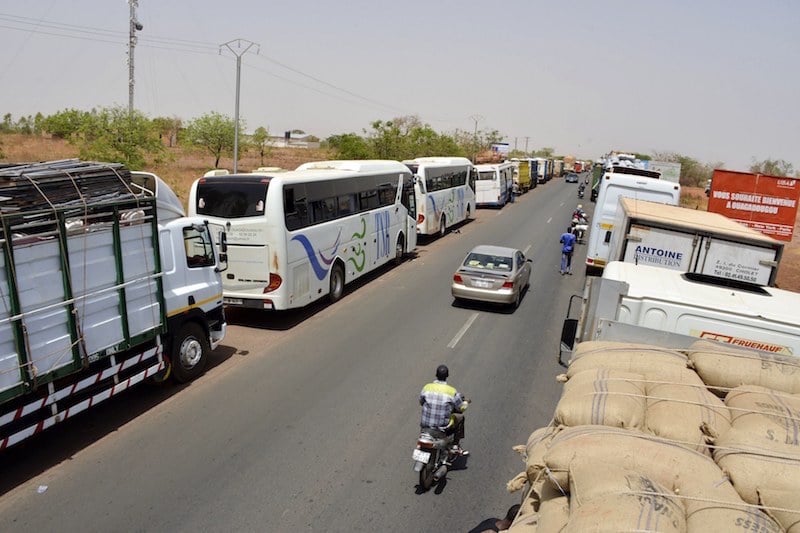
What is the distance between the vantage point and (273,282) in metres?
12.5

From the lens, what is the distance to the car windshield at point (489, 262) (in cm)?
1490

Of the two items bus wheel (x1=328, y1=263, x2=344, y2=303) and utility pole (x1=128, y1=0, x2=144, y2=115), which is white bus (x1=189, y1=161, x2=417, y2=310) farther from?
utility pole (x1=128, y1=0, x2=144, y2=115)

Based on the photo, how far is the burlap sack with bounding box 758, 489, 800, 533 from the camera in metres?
3.32

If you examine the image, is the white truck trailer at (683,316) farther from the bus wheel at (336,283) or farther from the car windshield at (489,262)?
the bus wheel at (336,283)

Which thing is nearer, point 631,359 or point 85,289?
point 631,359

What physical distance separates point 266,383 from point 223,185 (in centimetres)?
494

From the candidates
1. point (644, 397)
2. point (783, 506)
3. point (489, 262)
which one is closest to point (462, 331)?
point (489, 262)

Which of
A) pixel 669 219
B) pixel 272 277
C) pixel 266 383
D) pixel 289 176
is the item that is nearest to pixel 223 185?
pixel 289 176

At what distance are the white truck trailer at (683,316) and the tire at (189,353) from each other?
602 centimetres

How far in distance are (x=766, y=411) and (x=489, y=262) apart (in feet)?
35.3

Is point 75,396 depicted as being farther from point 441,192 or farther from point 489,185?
point 489,185

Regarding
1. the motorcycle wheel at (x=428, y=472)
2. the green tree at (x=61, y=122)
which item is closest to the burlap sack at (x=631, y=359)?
the motorcycle wheel at (x=428, y=472)

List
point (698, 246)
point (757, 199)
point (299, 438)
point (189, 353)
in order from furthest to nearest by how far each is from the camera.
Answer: point (757, 199)
point (698, 246)
point (189, 353)
point (299, 438)

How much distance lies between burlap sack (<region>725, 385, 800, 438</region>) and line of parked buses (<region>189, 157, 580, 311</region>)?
29.1ft
